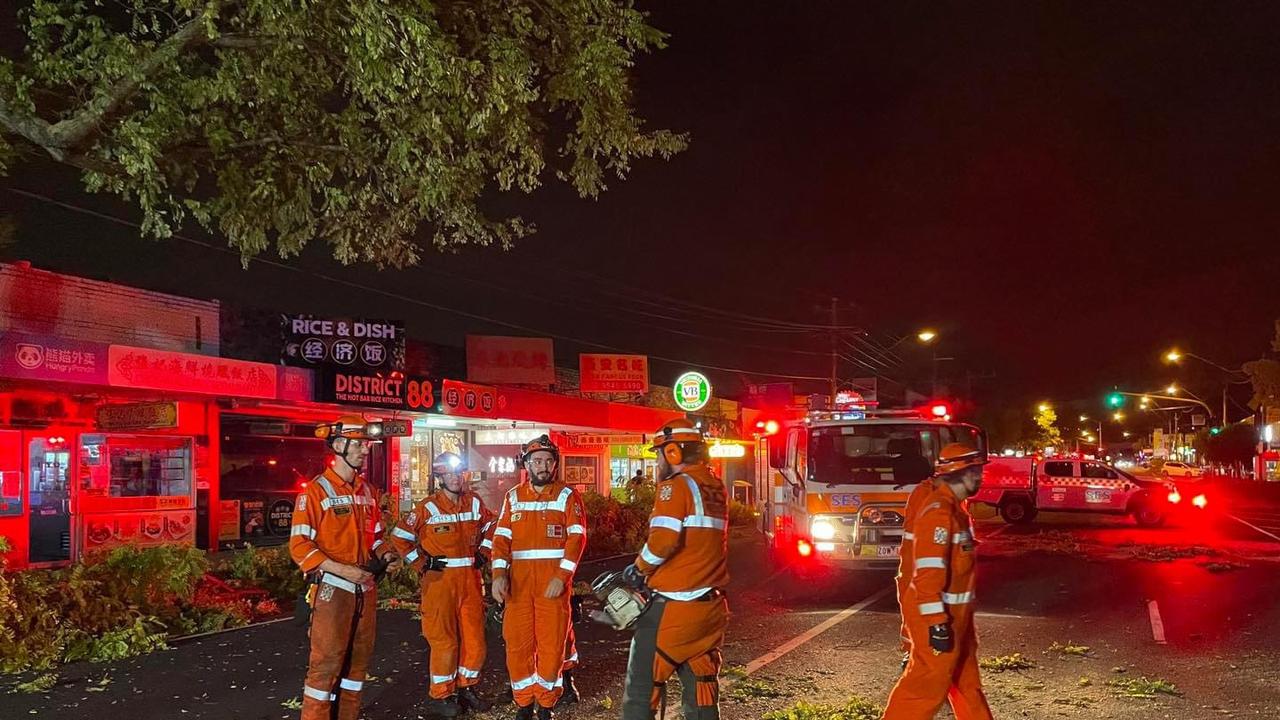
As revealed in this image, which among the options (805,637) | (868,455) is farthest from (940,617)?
(868,455)

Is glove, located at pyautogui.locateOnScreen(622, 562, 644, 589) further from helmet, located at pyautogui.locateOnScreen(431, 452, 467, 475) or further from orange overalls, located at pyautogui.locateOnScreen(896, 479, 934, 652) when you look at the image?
helmet, located at pyautogui.locateOnScreen(431, 452, 467, 475)

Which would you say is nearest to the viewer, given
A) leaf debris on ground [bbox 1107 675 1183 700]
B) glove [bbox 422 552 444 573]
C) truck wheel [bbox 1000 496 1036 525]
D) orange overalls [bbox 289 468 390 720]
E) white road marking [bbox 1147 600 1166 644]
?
orange overalls [bbox 289 468 390 720]

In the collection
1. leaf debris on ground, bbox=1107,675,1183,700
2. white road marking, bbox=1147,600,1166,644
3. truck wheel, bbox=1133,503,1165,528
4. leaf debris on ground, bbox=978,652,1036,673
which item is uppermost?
leaf debris on ground, bbox=1107,675,1183,700

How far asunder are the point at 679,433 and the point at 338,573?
87.4 inches

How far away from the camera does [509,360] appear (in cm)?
2927

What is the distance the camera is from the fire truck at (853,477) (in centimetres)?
1249

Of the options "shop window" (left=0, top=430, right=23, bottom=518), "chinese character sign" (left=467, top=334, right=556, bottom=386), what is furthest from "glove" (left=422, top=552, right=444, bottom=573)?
"chinese character sign" (left=467, top=334, right=556, bottom=386)

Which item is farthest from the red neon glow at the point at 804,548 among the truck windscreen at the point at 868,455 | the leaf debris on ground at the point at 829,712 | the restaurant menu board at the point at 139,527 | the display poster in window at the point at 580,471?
the display poster in window at the point at 580,471

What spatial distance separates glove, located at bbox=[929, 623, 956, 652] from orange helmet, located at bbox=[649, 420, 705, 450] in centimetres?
164

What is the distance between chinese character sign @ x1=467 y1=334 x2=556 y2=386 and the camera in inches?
1134

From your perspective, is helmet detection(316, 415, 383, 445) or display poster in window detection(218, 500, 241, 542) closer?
helmet detection(316, 415, 383, 445)

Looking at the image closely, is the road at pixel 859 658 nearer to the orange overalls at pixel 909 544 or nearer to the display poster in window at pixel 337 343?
the orange overalls at pixel 909 544

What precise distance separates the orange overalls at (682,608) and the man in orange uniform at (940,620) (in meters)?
1.05

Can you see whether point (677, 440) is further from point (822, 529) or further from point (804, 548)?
point (804, 548)
